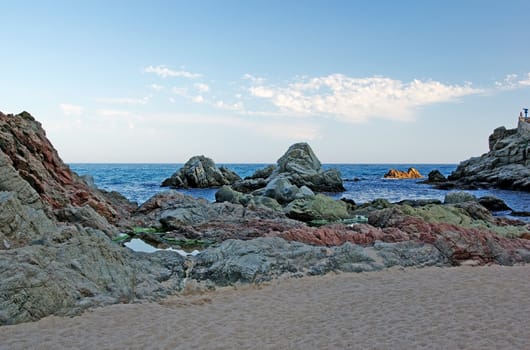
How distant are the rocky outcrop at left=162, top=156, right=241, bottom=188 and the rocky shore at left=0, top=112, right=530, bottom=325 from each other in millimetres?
32124

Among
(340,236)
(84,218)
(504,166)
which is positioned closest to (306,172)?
(504,166)

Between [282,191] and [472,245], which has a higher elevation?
[282,191]

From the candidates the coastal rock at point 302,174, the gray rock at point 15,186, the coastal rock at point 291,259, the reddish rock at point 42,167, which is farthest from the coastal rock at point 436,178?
the gray rock at point 15,186

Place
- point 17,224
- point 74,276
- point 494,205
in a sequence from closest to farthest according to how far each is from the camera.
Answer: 1. point 74,276
2. point 17,224
3. point 494,205

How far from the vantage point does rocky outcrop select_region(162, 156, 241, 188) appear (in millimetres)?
62938

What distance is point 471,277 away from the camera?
13.3 m

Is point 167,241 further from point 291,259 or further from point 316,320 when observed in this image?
point 316,320

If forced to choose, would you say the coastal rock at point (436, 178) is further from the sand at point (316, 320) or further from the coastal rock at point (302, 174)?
the sand at point (316, 320)

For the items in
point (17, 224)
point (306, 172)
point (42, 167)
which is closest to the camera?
point (17, 224)

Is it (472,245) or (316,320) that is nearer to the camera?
(316,320)

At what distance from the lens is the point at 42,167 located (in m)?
23.0

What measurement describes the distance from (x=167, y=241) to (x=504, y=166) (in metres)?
53.8

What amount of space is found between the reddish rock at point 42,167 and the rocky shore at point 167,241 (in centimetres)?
7

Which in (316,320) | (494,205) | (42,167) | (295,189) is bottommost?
(316,320)
